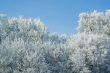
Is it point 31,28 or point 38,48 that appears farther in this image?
point 31,28

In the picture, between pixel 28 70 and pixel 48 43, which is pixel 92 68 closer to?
pixel 48 43

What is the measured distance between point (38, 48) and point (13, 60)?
597 cm

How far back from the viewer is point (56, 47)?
181 feet

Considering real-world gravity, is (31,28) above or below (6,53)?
above

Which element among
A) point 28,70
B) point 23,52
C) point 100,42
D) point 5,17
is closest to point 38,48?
point 23,52

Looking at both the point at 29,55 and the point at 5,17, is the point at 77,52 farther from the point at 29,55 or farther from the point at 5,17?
the point at 5,17

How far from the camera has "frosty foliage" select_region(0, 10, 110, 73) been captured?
45.8 metres

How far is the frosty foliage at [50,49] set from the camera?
45834 mm

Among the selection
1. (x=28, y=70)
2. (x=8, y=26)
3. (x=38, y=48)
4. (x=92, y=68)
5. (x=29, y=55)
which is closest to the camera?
(x=28, y=70)

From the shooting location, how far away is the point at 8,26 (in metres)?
66.5

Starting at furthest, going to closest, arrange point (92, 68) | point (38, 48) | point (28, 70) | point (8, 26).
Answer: point (8, 26), point (92, 68), point (38, 48), point (28, 70)

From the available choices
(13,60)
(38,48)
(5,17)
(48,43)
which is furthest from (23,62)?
(5,17)

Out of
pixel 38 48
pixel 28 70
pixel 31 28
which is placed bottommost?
pixel 28 70

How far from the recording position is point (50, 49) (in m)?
53.2
